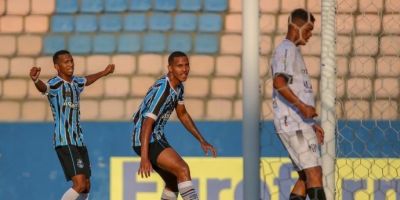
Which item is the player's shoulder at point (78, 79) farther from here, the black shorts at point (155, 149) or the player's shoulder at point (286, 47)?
the player's shoulder at point (286, 47)

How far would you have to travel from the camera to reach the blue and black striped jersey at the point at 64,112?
630cm

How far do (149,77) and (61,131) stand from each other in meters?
1.12

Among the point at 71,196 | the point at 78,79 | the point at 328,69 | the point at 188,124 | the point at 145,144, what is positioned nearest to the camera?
the point at 328,69

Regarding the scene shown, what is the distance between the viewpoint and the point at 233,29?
716cm

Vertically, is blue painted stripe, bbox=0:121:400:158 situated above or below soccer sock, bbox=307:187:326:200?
above

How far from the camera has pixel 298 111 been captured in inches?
196

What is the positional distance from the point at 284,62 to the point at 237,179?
95.3 inches

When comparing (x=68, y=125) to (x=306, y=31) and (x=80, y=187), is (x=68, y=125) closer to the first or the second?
(x=80, y=187)

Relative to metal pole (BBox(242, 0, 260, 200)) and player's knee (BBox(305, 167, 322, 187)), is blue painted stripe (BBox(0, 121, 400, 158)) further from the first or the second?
metal pole (BBox(242, 0, 260, 200))

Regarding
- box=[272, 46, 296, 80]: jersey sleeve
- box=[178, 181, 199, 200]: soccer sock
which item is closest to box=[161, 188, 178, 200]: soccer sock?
box=[178, 181, 199, 200]: soccer sock

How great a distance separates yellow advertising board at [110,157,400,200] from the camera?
6.97 metres

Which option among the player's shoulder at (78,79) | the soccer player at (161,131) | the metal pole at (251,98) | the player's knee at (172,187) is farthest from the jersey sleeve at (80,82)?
the metal pole at (251,98)

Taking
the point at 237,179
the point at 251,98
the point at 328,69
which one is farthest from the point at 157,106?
the point at 251,98

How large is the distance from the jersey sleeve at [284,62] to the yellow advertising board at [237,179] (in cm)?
201
